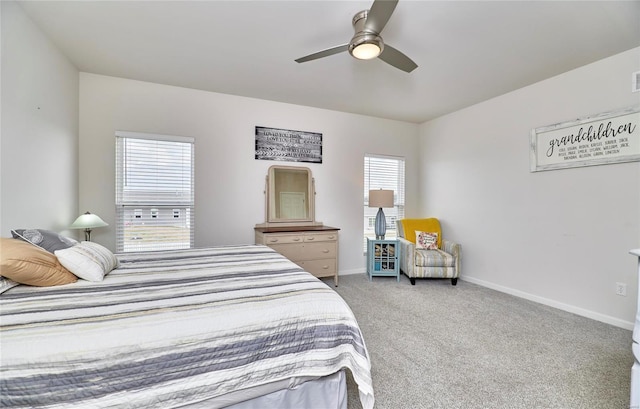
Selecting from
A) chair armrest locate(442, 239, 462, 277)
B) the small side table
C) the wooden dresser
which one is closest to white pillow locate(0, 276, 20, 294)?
the wooden dresser

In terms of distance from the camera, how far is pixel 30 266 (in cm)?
137

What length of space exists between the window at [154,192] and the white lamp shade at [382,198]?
2530 millimetres

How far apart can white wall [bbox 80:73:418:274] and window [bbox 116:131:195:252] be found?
90mm

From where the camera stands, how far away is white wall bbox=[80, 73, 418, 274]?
10.0 feet

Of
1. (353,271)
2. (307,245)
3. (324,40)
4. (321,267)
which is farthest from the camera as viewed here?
(353,271)

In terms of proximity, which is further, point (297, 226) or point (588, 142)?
point (297, 226)

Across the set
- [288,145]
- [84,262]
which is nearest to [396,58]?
[288,145]

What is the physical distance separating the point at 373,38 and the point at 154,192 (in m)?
2.96

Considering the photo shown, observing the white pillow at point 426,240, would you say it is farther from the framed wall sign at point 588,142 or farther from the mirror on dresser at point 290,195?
the mirror on dresser at point 290,195

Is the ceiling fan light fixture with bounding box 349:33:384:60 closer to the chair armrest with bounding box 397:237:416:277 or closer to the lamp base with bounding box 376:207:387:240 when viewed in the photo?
the lamp base with bounding box 376:207:387:240

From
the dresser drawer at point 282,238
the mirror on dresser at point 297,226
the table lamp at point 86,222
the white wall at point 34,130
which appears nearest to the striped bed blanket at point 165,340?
the white wall at point 34,130

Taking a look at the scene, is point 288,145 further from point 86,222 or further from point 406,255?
point 86,222

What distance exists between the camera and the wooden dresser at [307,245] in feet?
11.3

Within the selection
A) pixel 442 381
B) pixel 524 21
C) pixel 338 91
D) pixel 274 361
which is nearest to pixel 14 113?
pixel 274 361
